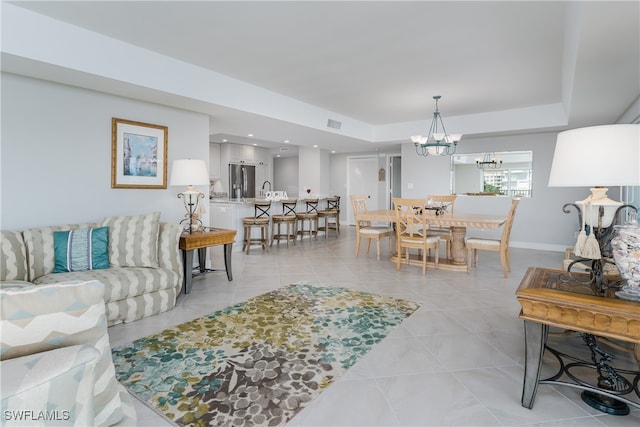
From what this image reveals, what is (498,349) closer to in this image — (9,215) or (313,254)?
(313,254)

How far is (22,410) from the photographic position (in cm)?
76

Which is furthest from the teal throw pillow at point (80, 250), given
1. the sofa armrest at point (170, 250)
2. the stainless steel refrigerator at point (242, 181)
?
the stainless steel refrigerator at point (242, 181)

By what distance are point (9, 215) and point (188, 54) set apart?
2.31 meters

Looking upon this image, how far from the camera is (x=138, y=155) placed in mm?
4027

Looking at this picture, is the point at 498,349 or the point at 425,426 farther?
the point at 498,349

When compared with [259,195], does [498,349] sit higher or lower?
lower

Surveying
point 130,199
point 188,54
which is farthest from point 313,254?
point 188,54

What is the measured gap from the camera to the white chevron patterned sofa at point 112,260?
9.19 ft

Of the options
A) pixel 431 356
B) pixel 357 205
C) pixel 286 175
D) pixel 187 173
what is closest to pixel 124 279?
pixel 187 173

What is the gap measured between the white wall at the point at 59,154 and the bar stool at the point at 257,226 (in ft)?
7.09

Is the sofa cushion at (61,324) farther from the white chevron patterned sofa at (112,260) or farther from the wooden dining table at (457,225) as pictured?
the wooden dining table at (457,225)

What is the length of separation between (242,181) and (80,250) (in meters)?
6.49

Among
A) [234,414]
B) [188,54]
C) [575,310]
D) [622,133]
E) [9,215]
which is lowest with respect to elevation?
[234,414]

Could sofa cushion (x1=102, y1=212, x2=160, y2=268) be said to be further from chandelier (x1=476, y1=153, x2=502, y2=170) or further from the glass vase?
chandelier (x1=476, y1=153, x2=502, y2=170)
